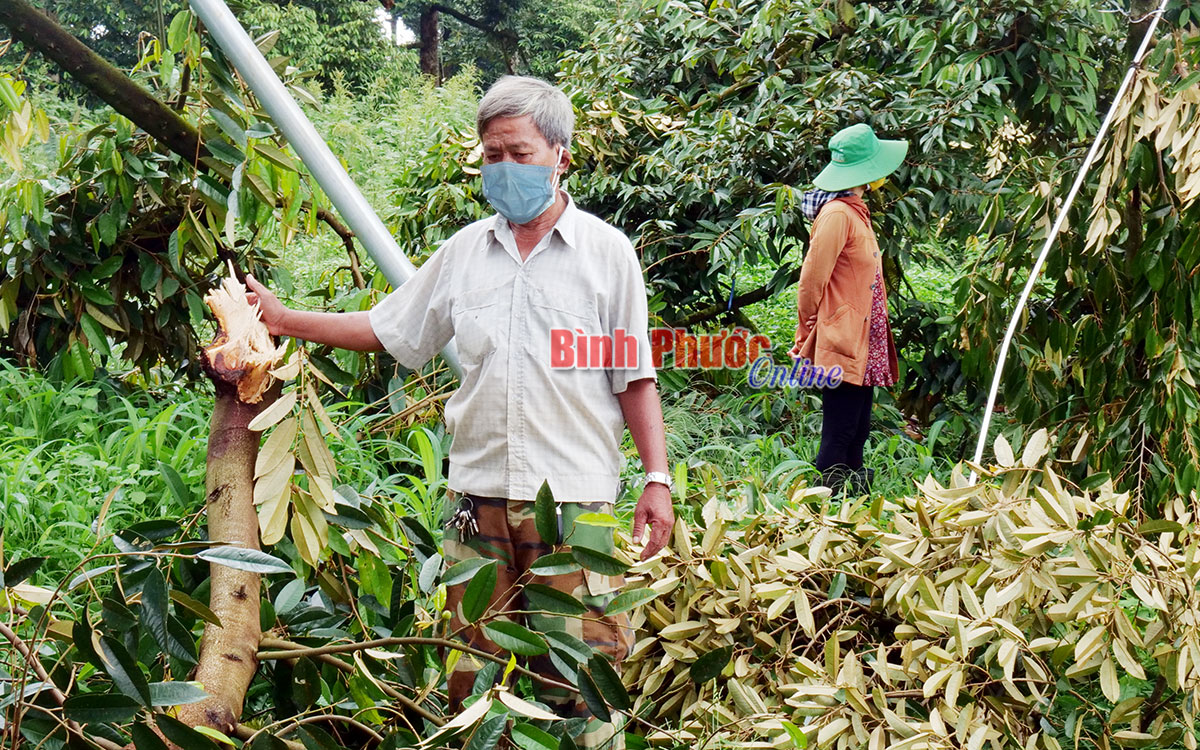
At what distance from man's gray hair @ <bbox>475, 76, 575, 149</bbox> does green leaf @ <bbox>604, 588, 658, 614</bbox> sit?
2.60ft

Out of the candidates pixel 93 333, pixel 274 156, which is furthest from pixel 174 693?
pixel 93 333

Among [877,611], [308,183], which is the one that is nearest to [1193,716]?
[877,611]

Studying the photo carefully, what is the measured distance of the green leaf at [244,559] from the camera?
1.28 m

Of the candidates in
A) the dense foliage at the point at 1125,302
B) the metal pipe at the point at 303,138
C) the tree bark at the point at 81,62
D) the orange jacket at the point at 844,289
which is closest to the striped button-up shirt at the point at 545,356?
the metal pipe at the point at 303,138

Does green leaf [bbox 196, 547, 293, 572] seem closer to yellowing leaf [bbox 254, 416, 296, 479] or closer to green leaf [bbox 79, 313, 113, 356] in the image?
yellowing leaf [bbox 254, 416, 296, 479]

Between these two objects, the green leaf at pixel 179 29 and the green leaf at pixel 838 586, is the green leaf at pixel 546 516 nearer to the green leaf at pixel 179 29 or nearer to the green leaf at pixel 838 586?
the green leaf at pixel 838 586

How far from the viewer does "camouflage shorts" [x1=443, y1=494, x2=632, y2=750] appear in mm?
1886

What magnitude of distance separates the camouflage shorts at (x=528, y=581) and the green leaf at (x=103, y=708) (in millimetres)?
752

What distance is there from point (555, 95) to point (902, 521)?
3.85 feet

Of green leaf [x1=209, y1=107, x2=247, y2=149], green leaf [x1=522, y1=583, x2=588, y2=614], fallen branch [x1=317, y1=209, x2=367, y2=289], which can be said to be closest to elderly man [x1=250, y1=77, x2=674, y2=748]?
green leaf [x1=522, y1=583, x2=588, y2=614]

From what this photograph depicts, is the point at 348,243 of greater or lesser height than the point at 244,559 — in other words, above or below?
above

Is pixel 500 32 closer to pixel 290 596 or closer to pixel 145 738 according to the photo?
pixel 290 596

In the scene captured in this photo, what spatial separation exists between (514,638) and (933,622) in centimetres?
96

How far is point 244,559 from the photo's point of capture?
4.29 feet
